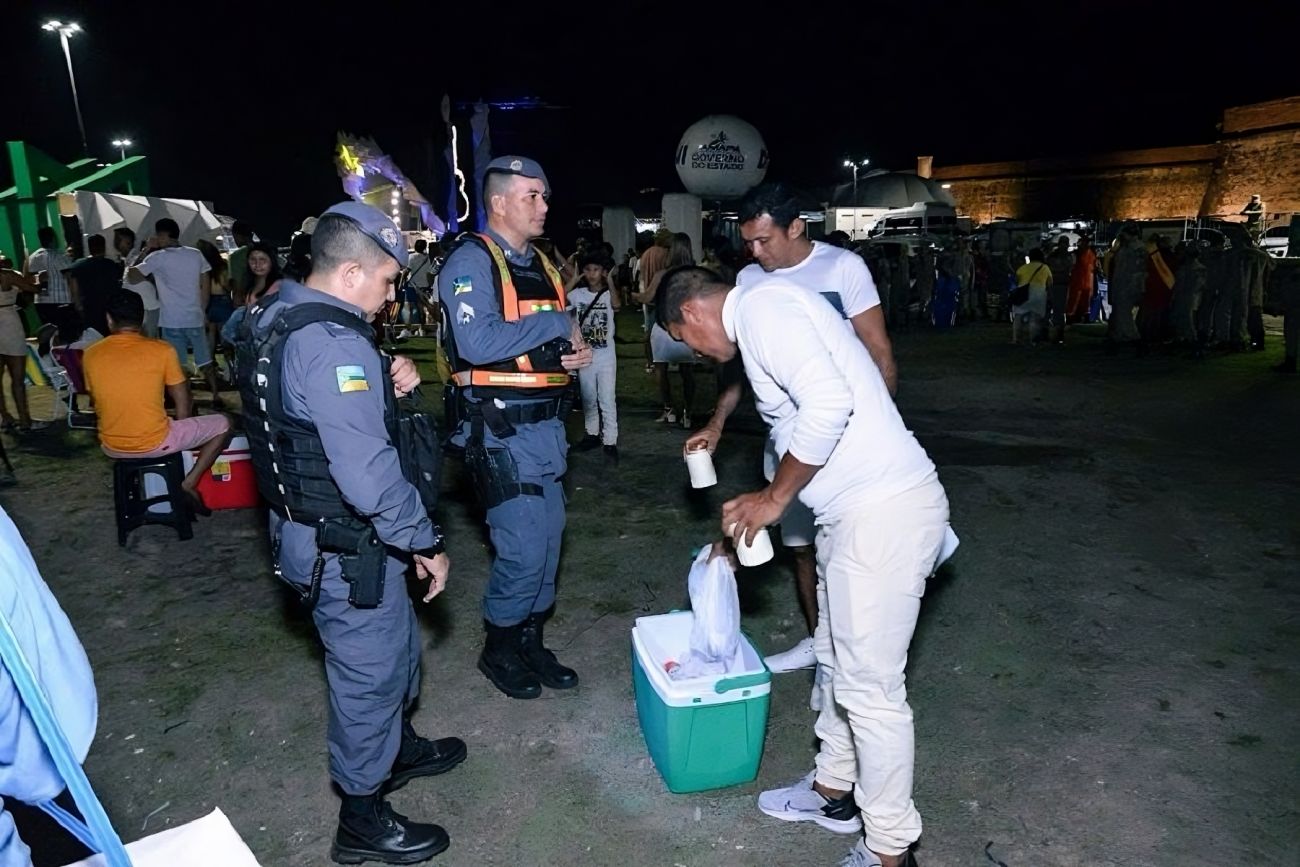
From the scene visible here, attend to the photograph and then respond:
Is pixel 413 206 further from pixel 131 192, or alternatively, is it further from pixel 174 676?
pixel 174 676

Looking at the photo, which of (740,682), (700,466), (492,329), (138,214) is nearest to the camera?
(740,682)

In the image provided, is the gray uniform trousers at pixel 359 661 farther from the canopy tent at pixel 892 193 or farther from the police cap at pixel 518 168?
the canopy tent at pixel 892 193

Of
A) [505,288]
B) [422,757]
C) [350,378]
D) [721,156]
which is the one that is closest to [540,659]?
[422,757]

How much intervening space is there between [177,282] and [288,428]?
758cm

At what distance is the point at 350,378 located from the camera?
227 cm

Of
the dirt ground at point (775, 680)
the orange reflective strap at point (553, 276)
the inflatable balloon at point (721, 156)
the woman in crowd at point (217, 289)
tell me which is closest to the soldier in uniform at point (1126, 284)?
the inflatable balloon at point (721, 156)

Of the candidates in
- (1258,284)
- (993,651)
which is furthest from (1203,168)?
(993,651)

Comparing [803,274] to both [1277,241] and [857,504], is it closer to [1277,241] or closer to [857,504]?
[857,504]

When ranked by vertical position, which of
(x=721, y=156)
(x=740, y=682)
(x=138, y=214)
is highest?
(x=721, y=156)

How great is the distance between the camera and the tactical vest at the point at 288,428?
2332 millimetres

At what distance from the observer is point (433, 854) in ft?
8.75

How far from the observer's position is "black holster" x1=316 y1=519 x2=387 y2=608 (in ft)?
7.98

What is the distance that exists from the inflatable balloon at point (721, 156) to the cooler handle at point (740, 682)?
44.3 feet

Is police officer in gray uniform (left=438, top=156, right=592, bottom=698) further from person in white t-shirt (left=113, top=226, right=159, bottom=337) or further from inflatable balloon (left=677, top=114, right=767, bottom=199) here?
inflatable balloon (left=677, top=114, right=767, bottom=199)
